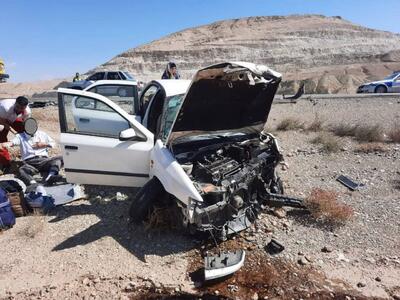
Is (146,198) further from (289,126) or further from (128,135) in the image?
(289,126)

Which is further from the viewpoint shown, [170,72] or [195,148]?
[170,72]

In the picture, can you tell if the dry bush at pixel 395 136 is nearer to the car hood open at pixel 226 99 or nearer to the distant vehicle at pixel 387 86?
the car hood open at pixel 226 99

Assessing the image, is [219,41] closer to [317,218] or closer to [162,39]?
[162,39]

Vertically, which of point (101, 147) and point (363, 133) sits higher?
point (101, 147)

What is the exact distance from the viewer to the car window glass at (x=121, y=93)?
728 centimetres

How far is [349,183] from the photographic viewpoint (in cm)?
661

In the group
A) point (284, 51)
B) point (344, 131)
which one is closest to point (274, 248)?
point (344, 131)

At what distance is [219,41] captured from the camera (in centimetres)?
6519

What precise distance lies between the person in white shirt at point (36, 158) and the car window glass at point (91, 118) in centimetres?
160

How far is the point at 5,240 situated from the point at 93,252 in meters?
1.24

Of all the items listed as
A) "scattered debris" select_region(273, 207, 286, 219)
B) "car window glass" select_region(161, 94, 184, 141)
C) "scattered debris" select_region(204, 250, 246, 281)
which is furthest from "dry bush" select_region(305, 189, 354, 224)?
"car window glass" select_region(161, 94, 184, 141)

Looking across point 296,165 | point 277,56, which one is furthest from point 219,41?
point 296,165

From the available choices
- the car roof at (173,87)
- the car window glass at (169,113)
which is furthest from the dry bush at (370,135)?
the car window glass at (169,113)

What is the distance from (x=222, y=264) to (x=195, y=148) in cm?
185
